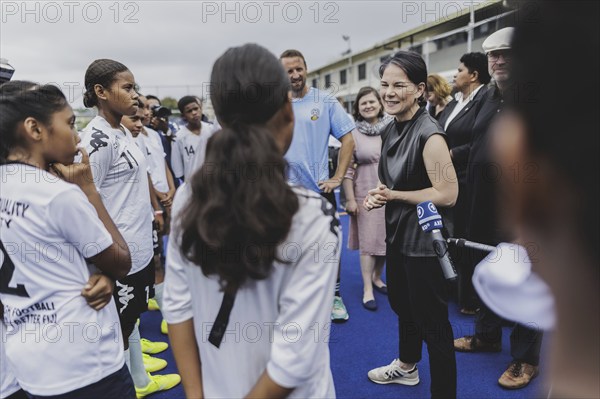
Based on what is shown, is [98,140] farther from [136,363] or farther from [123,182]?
[136,363]

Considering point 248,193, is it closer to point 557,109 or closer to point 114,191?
point 557,109

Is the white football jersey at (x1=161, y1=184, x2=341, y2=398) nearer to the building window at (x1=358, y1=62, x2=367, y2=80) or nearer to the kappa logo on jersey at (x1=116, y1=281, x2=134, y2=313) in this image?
the kappa logo on jersey at (x1=116, y1=281, x2=134, y2=313)

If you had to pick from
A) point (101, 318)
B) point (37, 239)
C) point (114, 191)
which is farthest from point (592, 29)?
point (114, 191)

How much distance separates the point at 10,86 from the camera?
129 centimetres

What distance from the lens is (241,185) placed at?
2.69 feet

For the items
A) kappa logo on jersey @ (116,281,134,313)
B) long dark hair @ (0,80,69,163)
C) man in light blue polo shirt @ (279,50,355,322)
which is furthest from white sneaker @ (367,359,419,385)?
long dark hair @ (0,80,69,163)

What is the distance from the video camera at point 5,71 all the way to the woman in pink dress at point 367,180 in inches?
101

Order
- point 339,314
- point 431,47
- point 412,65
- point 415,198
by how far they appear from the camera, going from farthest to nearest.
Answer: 1. point 431,47
2. point 339,314
3. point 412,65
4. point 415,198

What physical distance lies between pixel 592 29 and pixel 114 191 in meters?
2.08

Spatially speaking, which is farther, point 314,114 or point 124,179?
point 314,114

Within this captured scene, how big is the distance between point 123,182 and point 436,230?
60.9 inches

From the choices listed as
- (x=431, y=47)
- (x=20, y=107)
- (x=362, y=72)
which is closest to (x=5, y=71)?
(x=20, y=107)

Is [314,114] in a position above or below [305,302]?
above

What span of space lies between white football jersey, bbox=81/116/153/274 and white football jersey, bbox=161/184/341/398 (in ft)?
3.92
